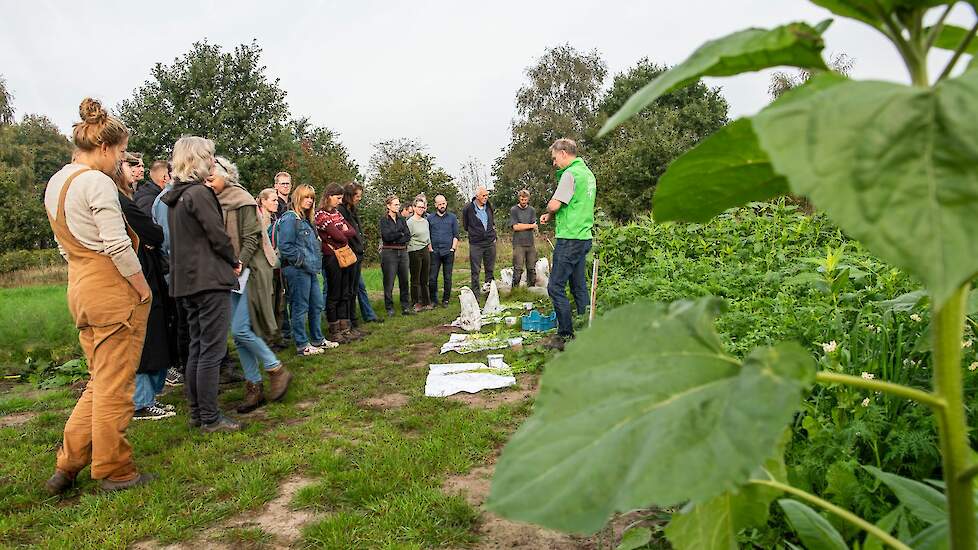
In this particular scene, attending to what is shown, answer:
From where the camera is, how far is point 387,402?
568cm

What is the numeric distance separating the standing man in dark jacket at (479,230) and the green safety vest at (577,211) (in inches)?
207

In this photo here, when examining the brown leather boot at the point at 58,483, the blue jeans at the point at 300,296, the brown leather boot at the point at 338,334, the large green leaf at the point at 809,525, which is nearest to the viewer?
the large green leaf at the point at 809,525

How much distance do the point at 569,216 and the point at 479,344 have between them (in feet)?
6.73

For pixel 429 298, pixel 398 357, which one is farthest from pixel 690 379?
pixel 429 298

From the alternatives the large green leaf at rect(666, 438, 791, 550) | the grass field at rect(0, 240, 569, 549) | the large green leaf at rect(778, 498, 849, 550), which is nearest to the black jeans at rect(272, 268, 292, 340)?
the grass field at rect(0, 240, 569, 549)

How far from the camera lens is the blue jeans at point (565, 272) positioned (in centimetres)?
652

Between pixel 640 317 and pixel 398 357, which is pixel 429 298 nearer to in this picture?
pixel 398 357

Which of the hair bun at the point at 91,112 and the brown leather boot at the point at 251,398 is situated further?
the brown leather boot at the point at 251,398

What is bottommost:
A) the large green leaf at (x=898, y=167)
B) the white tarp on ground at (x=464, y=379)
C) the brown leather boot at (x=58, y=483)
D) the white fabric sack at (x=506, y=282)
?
the white tarp on ground at (x=464, y=379)

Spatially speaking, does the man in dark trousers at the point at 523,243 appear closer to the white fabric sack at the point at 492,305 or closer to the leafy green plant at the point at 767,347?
the white fabric sack at the point at 492,305

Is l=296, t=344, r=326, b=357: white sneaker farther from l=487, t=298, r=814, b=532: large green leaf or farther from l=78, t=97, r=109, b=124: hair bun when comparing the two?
l=487, t=298, r=814, b=532: large green leaf

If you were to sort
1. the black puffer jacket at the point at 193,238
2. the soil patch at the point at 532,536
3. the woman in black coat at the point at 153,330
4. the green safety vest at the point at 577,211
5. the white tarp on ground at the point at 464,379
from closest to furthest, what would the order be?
the soil patch at the point at 532,536 < the black puffer jacket at the point at 193,238 < the woman in black coat at the point at 153,330 < the white tarp on ground at the point at 464,379 < the green safety vest at the point at 577,211

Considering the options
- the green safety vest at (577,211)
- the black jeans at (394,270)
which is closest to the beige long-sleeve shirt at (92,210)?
the green safety vest at (577,211)

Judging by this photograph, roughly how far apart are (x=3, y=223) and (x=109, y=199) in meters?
30.0
